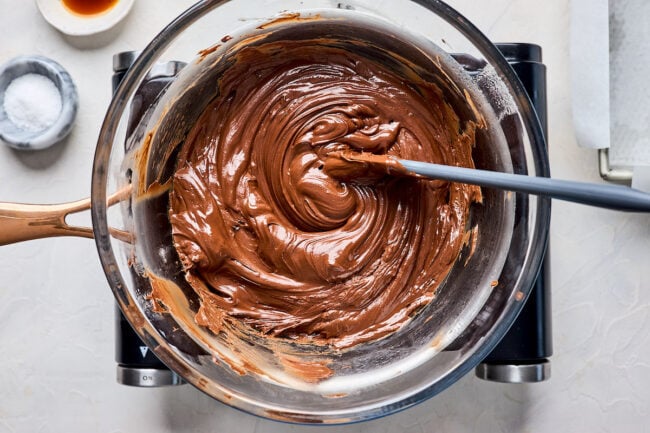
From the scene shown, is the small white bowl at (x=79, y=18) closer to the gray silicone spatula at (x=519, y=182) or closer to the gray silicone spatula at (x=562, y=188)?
the gray silicone spatula at (x=519, y=182)

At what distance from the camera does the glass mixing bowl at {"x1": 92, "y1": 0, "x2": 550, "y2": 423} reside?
0.95 metres

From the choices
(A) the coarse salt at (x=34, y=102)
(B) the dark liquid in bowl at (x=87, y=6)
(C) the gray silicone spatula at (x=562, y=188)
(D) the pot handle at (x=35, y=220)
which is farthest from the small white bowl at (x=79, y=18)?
(C) the gray silicone spatula at (x=562, y=188)

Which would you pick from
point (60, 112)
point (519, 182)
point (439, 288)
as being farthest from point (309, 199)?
point (60, 112)

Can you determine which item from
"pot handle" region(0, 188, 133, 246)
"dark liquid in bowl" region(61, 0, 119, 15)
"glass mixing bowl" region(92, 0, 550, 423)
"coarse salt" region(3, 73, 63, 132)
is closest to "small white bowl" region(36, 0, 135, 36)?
"dark liquid in bowl" region(61, 0, 119, 15)

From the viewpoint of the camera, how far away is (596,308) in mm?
1268

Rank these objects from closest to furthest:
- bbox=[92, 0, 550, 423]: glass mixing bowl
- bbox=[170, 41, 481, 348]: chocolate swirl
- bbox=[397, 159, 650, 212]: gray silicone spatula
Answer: bbox=[397, 159, 650, 212]: gray silicone spatula < bbox=[92, 0, 550, 423]: glass mixing bowl < bbox=[170, 41, 481, 348]: chocolate swirl

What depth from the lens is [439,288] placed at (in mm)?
1086

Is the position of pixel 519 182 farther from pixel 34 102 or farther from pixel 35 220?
pixel 34 102

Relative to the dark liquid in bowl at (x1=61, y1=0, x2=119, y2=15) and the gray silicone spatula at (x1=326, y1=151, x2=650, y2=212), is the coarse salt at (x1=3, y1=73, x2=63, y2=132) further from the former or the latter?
the gray silicone spatula at (x1=326, y1=151, x2=650, y2=212)

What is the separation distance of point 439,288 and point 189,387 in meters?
0.53

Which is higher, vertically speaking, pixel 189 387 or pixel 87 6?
pixel 87 6

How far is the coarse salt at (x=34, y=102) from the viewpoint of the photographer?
129cm

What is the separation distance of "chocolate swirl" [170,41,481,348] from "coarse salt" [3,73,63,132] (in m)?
0.36

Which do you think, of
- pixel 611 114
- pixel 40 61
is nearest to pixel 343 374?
pixel 611 114
